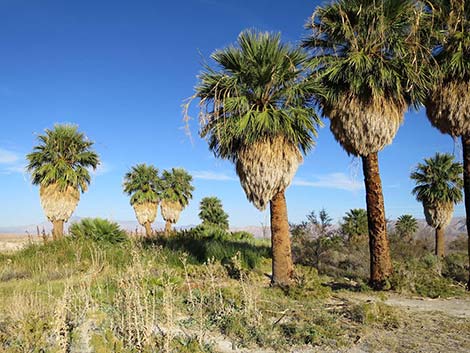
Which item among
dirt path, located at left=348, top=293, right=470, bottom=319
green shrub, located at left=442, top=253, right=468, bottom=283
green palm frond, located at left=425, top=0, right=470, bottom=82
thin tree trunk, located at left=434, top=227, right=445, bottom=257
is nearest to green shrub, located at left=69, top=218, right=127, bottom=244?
dirt path, located at left=348, top=293, right=470, bottom=319

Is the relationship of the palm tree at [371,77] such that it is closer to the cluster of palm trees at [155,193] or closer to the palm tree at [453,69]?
the palm tree at [453,69]

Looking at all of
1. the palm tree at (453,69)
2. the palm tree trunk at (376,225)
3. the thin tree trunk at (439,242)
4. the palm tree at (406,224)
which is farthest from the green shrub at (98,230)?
the palm tree at (406,224)

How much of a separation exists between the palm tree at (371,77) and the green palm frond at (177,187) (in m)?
28.9

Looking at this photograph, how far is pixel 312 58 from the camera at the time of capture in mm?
11445

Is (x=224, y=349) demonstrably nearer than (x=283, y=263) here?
Yes

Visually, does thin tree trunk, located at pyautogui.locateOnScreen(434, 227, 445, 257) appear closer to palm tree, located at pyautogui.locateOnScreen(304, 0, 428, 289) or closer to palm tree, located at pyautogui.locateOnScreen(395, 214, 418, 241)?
palm tree, located at pyautogui.locateOnScreen(395, 214, 418, 241)

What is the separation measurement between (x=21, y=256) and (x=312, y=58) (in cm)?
1365

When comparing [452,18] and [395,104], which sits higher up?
[452,18]

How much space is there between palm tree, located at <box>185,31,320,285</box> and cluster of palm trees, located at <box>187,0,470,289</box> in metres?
0.03

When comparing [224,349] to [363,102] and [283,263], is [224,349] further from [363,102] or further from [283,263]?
[363,102]

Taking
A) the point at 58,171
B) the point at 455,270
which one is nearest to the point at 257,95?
the point at 455,270

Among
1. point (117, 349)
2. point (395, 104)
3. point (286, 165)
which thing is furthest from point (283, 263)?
point (117, 349)

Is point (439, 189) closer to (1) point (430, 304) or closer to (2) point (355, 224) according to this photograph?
(2) point (355, 224)

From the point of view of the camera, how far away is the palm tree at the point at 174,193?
3838 cm
